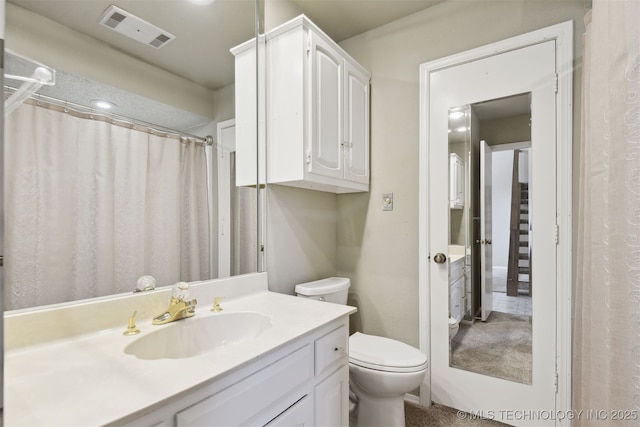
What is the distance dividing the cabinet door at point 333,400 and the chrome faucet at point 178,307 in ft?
1.82

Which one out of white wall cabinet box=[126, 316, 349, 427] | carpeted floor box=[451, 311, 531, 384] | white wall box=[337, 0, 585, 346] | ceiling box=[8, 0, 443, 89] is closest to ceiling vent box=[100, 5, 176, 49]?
ceiling box=[8, 0, 443, 89]

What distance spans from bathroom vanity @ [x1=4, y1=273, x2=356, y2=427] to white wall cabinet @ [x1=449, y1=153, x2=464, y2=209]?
1059 millimetres

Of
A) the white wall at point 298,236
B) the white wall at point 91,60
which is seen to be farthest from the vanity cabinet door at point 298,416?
the white wall at point 91,60

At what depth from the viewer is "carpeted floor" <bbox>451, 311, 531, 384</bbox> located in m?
1.67

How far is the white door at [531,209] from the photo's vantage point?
160 centimetres

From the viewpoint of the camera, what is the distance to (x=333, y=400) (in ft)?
Result: 3.85

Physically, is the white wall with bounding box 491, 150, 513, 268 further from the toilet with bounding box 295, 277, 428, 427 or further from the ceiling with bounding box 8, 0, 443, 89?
the ceiling with bounding box 8, 0, 443, 89

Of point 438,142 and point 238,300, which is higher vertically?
point 438,142

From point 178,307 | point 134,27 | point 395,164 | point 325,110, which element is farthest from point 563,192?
point 134,27

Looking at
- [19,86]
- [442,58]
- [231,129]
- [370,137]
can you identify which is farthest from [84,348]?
[442,58]

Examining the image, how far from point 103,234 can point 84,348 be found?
381 millimetres

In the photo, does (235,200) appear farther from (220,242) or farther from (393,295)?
(393,295)

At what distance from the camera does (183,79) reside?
1.35 meters

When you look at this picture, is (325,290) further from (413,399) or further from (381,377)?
(413,399)
